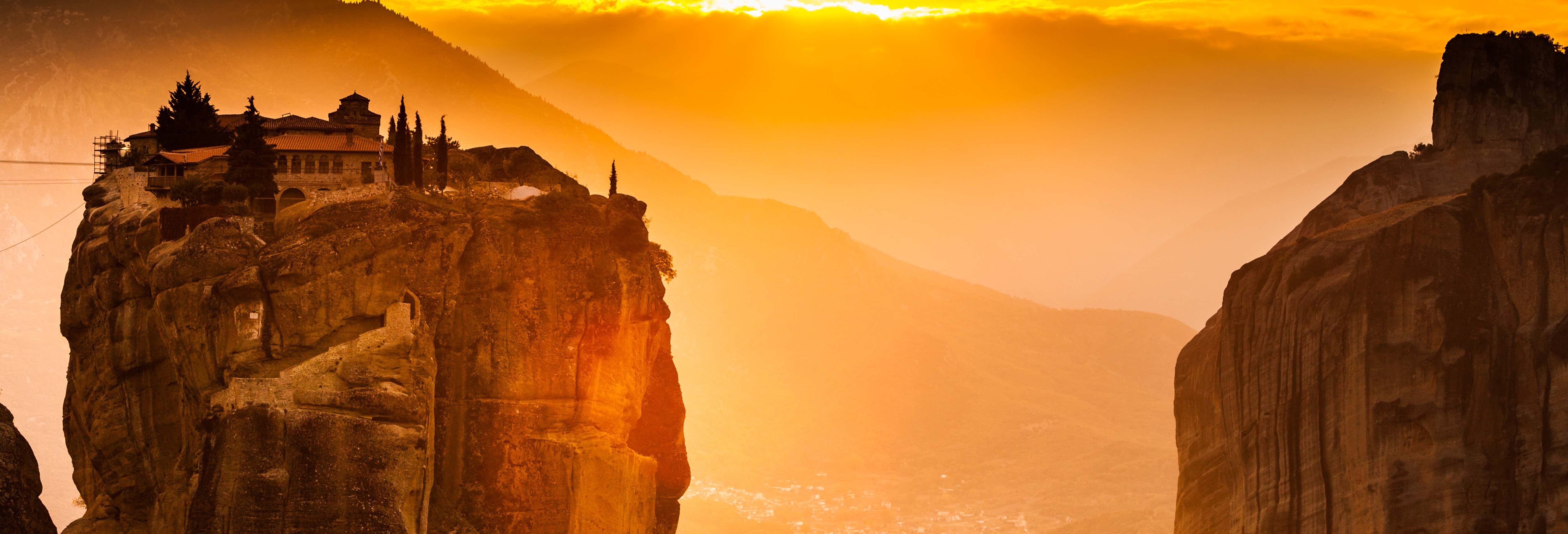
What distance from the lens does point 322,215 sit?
75.2 meters

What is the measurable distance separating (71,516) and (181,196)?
9883cm

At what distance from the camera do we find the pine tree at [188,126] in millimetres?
91125

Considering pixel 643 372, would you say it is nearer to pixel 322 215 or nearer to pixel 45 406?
pixel 322 215

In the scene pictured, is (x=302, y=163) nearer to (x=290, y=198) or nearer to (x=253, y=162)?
(x=290, y=198)

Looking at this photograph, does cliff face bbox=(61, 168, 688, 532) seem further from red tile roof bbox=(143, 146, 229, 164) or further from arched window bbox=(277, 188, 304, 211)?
arched window bbox=(277, 188, 304, 211)

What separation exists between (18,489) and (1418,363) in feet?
196

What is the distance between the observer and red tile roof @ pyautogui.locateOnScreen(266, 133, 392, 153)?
84812mm

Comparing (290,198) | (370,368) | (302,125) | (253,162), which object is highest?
(302,125)

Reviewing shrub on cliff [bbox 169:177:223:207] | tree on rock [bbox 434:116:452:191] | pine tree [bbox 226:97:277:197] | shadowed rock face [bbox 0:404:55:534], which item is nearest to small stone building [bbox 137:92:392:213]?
pine tree [bbox 226:97:277:197]

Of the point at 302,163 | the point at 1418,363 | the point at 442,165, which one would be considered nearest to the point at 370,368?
the point at 442,165

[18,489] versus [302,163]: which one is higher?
[302,163]

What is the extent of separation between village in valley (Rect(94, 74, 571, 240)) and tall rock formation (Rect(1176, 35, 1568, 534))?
115ft

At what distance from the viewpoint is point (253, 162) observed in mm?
83062

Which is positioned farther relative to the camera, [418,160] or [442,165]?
[442,165]
